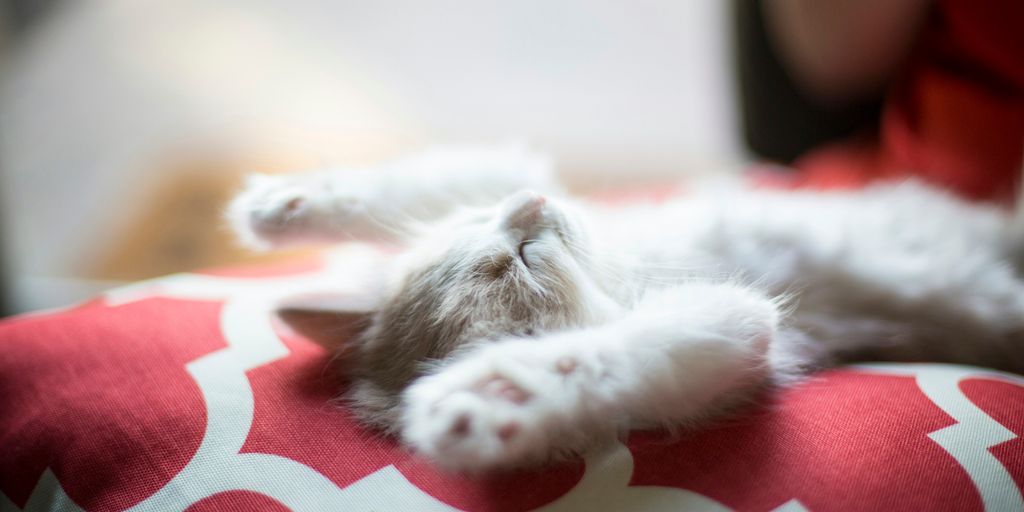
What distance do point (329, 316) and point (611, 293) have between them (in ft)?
1.10

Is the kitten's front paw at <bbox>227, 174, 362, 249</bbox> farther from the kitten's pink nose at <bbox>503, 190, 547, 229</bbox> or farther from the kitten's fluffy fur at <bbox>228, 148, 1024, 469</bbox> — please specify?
the kitten's pink nose at <bbox>503, 190, 547, 229</bbox>

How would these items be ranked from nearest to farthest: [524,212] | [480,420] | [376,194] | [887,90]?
[480,420] < [524,212] < [376,194] < [887,90]

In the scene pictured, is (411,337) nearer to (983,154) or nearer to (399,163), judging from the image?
(399,163)

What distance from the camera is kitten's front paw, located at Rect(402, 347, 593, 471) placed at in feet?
1.56

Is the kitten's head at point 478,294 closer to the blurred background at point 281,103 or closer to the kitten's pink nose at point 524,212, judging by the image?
the kitten's pink nose at point 524,212

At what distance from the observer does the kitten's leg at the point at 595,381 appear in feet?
1.58

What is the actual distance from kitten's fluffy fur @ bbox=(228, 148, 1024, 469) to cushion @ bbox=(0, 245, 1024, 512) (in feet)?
0.13

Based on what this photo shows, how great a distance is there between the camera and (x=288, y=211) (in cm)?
80

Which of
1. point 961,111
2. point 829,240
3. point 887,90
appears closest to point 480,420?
point 829,240

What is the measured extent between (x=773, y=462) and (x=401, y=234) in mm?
540

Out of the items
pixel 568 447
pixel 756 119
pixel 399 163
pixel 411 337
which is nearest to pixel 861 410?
pixel 568 447

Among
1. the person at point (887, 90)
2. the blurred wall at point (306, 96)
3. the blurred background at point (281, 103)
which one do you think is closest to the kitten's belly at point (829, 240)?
the person at point (887, 90)

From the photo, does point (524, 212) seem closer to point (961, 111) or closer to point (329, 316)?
point (329, 316)

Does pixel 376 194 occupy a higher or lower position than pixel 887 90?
lower
